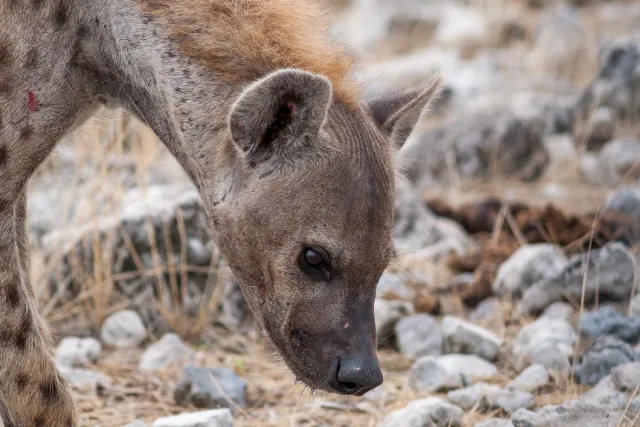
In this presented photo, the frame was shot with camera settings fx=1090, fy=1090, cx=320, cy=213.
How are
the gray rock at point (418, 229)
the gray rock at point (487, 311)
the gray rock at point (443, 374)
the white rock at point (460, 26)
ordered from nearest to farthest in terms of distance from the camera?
the gray rock at point (443, 374), the gray rock at point (487, 311), the gray rock at point (418, 229), the white rock at point (460, 26)

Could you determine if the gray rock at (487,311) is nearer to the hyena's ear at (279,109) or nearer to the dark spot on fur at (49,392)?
the hyena's ear at (279,109)

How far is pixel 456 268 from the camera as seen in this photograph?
20.6 ft

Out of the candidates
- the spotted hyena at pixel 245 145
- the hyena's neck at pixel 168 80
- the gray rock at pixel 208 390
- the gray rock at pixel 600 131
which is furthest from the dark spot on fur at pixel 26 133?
the gray rock at pixel 600 131

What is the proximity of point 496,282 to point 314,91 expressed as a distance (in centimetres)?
283

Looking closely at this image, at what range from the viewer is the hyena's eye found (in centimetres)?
335

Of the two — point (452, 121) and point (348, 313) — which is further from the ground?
point (348, 313)

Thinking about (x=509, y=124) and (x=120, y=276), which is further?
(x=509, y=124)

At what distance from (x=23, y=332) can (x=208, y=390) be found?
111 cm

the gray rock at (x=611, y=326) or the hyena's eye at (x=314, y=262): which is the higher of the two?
the hyena's eye at (x=314, y=262)

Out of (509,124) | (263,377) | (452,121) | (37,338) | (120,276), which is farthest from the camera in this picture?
Result: (452,121)

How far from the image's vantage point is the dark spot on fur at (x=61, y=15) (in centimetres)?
348

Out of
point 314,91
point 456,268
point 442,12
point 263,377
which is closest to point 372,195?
point 314,91

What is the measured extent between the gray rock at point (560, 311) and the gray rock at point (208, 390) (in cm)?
164

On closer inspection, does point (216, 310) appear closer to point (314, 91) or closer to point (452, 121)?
point (314, 91)
